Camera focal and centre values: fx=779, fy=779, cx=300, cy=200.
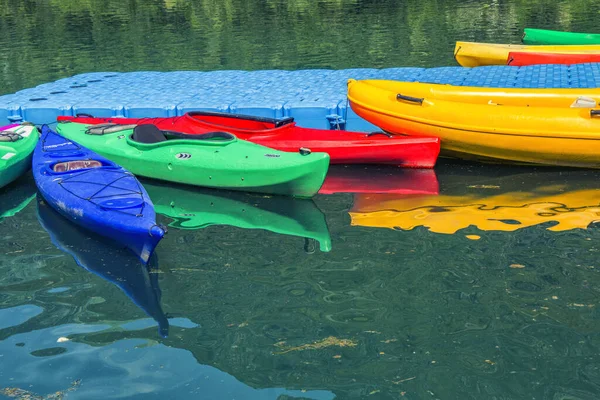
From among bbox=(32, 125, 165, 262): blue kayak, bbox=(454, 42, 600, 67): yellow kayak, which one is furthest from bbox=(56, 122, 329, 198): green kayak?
bbox=(454, 42, 600, 67): yellow kayak

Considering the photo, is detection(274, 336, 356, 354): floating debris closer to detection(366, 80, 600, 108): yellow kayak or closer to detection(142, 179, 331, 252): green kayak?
detection(142, 179, 331, 252): green kayak

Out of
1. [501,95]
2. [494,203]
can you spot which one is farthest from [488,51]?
[494,203]

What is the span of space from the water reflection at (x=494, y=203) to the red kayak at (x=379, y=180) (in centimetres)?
15

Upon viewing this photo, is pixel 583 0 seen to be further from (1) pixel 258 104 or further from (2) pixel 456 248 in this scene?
(2) pixel 456 248

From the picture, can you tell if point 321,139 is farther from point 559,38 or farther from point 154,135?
point 559,38

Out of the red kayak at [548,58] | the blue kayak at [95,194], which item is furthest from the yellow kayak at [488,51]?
the blue kayak at [95,194]

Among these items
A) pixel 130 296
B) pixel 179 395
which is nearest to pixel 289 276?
pixel 130 296

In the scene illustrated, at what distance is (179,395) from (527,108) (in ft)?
17.6

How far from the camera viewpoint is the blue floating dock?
9703mm

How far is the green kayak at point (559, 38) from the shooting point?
1423cm

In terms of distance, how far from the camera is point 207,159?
8133mm

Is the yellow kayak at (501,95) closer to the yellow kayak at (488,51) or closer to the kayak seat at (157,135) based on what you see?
the kayak seat at (157,135)

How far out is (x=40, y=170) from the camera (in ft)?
26.4

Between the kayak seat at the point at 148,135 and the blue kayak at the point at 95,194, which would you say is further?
the kayak seat at the point at 148,135
